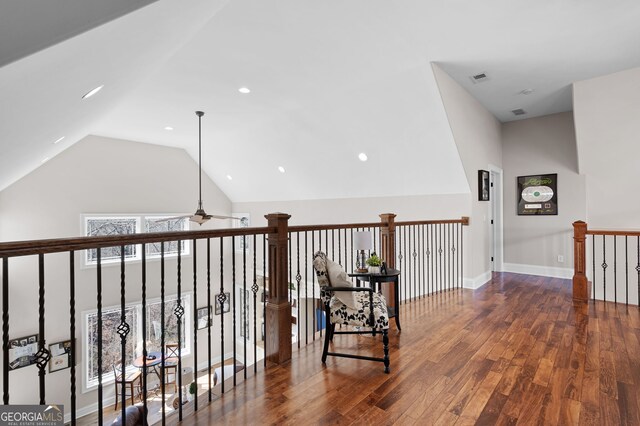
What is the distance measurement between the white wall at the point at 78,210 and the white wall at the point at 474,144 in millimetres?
6700

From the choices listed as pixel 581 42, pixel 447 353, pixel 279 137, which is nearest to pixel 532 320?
pixel 447 353

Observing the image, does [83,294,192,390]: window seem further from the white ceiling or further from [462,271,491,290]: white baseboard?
[462,271,491,290]: white baseboard

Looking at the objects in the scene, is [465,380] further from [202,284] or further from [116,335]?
[116,335]

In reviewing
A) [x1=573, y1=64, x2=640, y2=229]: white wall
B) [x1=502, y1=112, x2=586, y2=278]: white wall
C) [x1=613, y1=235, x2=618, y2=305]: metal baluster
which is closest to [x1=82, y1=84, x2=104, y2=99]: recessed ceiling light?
[x1=573, y1=64, x2=640, y2=229]: white wall

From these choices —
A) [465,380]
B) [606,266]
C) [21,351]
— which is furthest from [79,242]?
[21,351]

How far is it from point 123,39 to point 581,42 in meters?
4.38

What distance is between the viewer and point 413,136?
5051mm

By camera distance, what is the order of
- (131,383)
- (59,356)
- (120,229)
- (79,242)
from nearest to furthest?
(79,242), (59,356), (131,383), (120,229)

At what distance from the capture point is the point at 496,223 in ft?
21.2

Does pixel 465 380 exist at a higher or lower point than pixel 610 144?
lower

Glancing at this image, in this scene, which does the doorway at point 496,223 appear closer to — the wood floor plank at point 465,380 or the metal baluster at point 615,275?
the metal baluster at point 615,275

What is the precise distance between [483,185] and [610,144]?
1.70 m

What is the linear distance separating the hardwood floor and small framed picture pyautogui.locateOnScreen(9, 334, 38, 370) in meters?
6.44

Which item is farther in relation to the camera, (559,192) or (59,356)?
(59,356)
